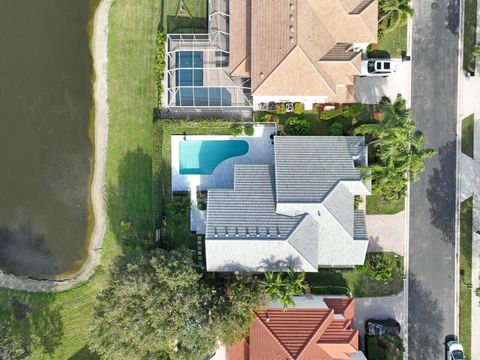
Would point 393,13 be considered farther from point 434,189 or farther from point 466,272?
point 466,272

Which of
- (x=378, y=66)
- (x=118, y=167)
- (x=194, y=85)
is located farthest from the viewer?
(x=118, y=167)

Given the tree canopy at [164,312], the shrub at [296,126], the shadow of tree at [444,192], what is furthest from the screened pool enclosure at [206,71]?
the shadow of tree at [444,192]

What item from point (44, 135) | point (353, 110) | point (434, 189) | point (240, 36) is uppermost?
point (240, 36)

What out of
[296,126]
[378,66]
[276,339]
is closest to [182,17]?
[296,126]

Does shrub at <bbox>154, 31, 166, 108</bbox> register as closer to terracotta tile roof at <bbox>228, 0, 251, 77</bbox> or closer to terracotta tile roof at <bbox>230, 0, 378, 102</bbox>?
terracotta tile roof at <bbox>228, 0, 251, 77</bbox>

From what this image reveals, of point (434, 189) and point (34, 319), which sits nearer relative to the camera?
point (434, 189)

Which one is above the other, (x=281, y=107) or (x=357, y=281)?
(x=281, y=107)

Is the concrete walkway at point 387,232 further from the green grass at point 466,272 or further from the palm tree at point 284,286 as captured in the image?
the palm tree at point 284,286
